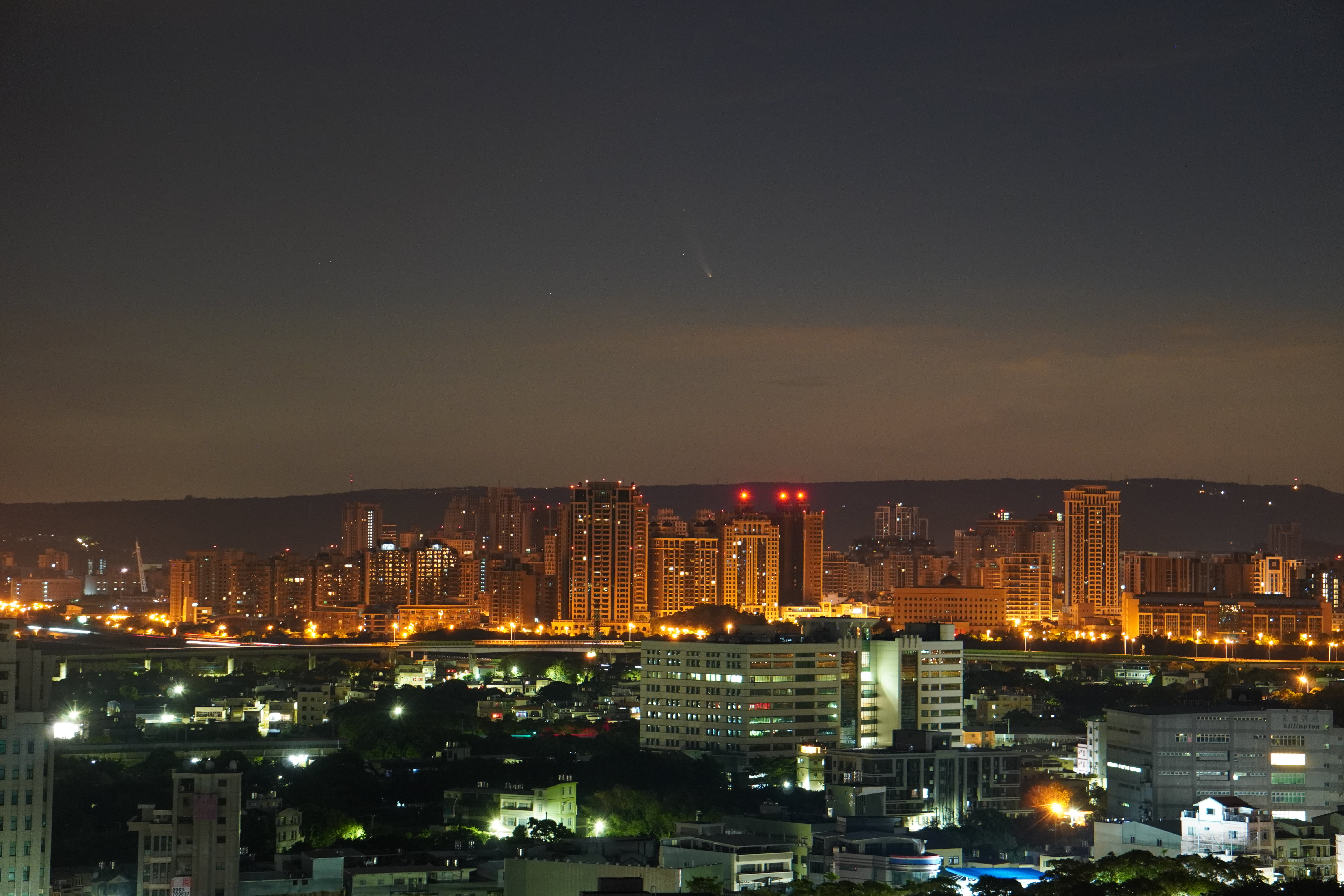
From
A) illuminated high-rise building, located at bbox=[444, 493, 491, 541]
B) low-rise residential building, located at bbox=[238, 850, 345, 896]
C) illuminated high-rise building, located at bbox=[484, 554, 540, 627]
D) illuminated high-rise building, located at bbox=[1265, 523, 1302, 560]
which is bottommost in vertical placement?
low-rise residential building, located at bbox=[238, 850, 345, 896]

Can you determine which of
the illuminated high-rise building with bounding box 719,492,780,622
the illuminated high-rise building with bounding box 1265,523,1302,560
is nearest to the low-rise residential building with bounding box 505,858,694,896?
the illuminated high-rise building with bounding box 719,492,780,622

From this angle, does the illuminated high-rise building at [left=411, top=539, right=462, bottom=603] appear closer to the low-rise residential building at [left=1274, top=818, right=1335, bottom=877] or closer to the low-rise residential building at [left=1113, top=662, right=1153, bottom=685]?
the low-rise residential building at [left=1113, top=662, right=1153, bottom=685]

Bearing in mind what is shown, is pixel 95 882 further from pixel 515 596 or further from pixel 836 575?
pixel 836 575

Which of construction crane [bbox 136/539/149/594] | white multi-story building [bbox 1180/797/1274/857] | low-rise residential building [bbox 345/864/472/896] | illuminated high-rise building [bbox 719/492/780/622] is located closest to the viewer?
low-rise residential building [bbox 345/864/472/896]

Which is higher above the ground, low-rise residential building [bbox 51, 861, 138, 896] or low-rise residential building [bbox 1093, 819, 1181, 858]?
low-rise residential building [bbox 1093, 819, 1181, 858]

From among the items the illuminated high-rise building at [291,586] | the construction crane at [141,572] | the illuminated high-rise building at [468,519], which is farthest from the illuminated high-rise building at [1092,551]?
the construction crane at [141,572]

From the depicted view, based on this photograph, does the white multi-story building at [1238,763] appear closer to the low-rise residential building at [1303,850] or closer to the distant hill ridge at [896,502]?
the low-rise residential building at [1303,850]

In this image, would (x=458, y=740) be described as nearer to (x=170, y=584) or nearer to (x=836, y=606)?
(x=836, y=606)
